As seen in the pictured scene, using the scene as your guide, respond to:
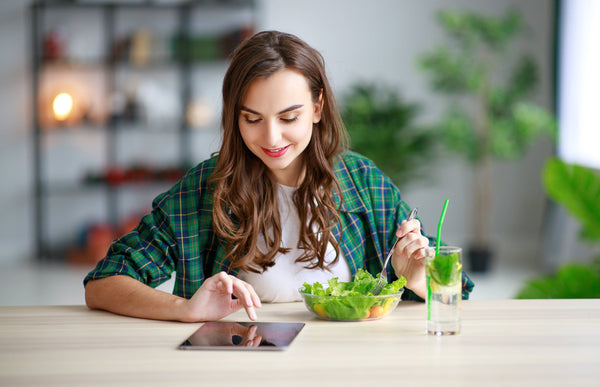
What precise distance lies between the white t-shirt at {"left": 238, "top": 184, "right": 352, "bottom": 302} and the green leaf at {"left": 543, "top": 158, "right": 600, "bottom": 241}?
63.7 inches

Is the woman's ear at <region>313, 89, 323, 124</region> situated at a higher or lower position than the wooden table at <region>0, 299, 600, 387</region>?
higher

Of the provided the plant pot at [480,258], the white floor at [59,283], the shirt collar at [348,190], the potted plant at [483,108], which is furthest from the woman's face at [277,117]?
the plant pot at [480,258]

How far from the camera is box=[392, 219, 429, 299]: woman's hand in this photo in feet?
4.46

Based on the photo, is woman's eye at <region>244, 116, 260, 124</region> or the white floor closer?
woman's eye at <region>244, 116, 260, 124</region>

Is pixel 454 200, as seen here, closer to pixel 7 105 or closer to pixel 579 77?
pixel 579 77

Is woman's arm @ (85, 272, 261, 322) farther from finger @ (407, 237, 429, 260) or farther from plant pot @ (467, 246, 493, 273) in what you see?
plant pot @ (467, 246, 493, 273)

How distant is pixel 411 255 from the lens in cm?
139

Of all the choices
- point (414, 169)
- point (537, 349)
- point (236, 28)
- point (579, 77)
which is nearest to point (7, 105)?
point (236, 28)

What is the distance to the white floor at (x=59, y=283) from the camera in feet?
14.5

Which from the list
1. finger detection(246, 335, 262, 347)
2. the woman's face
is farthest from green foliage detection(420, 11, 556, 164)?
finger detection(246, 335, 262, 347)

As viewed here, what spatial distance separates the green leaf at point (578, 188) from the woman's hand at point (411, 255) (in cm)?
170

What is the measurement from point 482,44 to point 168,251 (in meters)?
4.67

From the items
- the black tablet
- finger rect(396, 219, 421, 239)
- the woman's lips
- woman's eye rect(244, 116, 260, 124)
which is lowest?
the black tablet

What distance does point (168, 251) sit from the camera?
1575 mm
